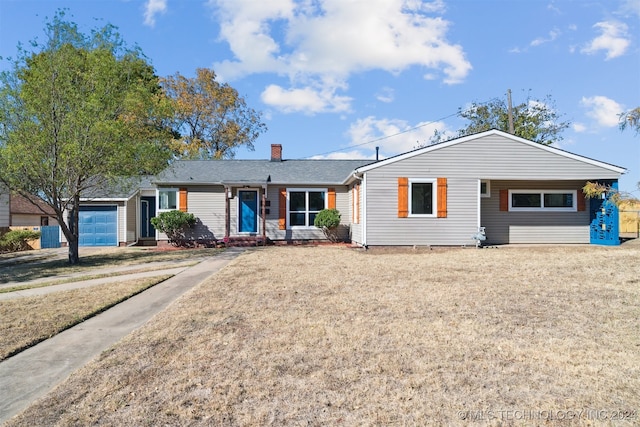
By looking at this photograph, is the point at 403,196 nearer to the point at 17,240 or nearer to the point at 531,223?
the point at 531,223

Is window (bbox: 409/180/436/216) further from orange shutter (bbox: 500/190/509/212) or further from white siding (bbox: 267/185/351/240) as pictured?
white siding (bbox: 267/185/351/240)

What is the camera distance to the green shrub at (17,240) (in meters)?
18.5

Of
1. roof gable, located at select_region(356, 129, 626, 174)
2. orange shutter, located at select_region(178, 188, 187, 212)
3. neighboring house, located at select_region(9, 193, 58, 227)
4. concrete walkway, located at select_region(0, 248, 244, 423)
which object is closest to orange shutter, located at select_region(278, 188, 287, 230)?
orange shutter, located at select_region(178, 188, 187, 212)

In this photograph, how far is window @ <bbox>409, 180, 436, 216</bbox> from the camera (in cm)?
1460

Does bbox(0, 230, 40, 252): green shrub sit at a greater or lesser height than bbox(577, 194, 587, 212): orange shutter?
lesser

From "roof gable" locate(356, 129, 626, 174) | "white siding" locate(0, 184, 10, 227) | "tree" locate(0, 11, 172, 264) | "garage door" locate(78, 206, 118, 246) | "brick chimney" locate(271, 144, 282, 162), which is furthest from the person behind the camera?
"brick chimney" locate(271, 144, 282, 162)

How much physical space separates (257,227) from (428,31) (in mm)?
10392

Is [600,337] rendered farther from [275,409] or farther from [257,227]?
[257,227]

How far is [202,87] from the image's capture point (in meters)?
33.1

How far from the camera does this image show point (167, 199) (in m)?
17.8

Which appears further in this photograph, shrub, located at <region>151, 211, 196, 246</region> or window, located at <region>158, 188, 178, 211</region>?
window, located at <region>158, 188, 178, 211</region>

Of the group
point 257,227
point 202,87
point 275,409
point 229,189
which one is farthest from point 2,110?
point 202,87

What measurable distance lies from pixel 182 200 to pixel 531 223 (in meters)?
14.5

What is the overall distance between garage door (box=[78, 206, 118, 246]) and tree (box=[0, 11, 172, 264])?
19.4 feet
